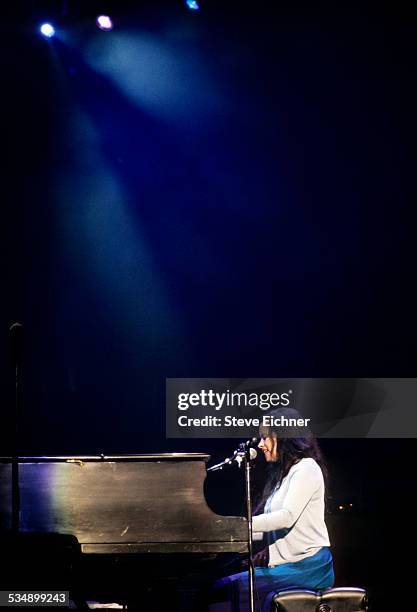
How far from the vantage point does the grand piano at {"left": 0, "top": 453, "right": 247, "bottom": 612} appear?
425 cm

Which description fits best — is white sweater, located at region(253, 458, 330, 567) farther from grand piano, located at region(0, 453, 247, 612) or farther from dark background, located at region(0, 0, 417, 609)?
dark background, located at region(0, 0, 417, 609)

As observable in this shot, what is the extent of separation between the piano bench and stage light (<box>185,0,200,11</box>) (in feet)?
15.7

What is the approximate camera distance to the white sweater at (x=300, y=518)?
15.7 ft

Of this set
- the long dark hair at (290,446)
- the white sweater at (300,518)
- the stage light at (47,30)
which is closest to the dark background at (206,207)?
the stage light at (47,30)

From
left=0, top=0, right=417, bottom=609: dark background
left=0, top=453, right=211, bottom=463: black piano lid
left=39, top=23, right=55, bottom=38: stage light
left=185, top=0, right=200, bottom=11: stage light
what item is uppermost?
left=185, top=0, right=200, bottom=11: stage light

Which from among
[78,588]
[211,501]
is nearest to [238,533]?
→ [78,588]

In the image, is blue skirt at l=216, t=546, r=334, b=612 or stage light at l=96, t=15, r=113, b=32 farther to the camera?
stage light at l=96, t=15, r=113, b=32

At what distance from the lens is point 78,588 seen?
3.47 meters

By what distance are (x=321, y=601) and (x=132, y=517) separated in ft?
3.81

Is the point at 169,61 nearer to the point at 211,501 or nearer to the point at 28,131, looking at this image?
the point at 28,131

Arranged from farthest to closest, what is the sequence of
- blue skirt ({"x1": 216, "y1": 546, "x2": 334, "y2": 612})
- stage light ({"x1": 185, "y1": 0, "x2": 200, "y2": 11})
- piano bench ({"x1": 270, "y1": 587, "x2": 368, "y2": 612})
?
stage light ({"x1": 185, "y1": 0, "x2": 200, "y2": 11}), blue skirt ({"x1": 216, "y1": 546, "x2": 334, "y2": 612}), piano bench ({"x1": 270, "y1": 587, "x2": 368, "y2": 612})

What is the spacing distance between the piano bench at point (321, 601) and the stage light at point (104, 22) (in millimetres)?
4874

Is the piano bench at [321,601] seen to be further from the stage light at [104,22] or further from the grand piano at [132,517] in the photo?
the stage light at [104,22]

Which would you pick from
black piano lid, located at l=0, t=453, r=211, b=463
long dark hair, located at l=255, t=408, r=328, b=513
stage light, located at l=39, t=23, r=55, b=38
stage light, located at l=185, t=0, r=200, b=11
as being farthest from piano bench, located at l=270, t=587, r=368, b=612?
stage light, located at l=39, t=23, r=55, b=38
